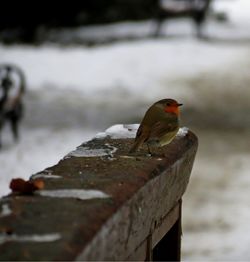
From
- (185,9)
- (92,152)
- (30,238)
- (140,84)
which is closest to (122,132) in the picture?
(92,152)

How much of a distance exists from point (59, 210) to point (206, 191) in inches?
242

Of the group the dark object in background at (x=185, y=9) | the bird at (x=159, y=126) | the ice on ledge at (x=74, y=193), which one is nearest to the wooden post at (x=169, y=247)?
the bird at (x=159, y=126)

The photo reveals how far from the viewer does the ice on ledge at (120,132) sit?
412 cm

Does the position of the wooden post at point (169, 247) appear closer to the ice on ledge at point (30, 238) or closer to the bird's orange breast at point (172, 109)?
the bird's orange breast at point (172, 109)

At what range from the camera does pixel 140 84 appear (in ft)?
54.2

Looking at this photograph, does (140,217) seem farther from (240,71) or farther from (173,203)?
(240,71)

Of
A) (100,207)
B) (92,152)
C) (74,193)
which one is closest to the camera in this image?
(100,207)

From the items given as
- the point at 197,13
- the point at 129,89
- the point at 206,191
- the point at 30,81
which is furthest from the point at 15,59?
the point at 206,191

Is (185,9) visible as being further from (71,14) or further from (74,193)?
(74,193)

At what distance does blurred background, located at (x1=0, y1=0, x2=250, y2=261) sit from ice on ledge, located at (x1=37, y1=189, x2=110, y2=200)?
356 cm

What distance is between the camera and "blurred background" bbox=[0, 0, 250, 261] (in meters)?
8.55

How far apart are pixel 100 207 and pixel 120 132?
4.72 ft

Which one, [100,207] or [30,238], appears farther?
[100,207]

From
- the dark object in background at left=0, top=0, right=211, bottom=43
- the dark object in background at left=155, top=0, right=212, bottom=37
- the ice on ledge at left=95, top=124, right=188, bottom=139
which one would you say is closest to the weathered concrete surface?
the ice on ledge at left=95, top=124, right=188, bottom=139
